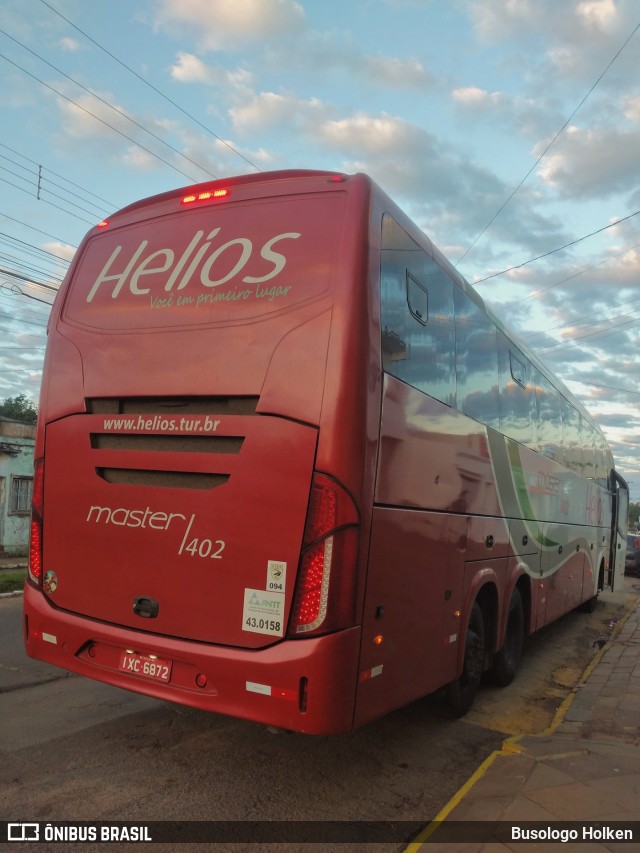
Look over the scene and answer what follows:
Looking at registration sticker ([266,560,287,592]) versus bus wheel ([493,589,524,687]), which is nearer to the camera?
registration sticker ([266,560,287,592])

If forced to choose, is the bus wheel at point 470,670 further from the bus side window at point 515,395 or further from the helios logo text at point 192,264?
the helios logo text at point 192,264

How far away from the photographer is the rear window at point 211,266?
3.93 m

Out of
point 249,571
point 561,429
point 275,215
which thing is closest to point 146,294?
point 275,215

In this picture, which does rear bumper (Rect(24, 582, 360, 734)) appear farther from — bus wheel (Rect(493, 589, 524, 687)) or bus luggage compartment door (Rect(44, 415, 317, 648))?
bus wheel (Rect(493, 589, 524, 687))

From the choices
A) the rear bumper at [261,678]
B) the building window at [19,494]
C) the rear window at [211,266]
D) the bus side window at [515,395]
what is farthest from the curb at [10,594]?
the building window at [19,494]

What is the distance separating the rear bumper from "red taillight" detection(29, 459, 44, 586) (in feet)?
2.74

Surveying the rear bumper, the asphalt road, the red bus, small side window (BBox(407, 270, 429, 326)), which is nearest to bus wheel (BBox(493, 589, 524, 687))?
the asphalt road

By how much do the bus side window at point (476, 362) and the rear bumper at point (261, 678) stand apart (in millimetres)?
2566

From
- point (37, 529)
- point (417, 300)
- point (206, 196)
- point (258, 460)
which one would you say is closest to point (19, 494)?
point (37, 529)

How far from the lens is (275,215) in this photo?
4.20m

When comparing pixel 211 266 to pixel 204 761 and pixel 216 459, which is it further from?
pixel 204 761

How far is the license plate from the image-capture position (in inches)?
151

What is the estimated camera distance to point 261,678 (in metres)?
3.49

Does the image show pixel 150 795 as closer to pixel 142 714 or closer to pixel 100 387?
pixel 142 714
